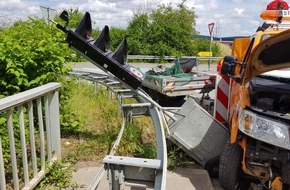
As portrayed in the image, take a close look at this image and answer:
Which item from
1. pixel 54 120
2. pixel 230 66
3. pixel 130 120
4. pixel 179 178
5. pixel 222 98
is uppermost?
pixel 230 66

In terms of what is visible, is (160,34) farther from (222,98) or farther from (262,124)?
(262,124)

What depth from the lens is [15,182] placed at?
2.88 metres

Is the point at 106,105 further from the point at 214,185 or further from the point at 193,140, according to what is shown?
the point at 214,185

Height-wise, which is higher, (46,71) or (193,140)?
(46,71)

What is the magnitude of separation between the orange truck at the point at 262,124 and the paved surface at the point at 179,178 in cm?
28

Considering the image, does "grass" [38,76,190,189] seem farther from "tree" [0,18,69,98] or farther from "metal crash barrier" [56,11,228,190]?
"tree" [0,18,69,98]

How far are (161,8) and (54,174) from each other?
28.1 m

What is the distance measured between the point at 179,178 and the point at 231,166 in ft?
2.39

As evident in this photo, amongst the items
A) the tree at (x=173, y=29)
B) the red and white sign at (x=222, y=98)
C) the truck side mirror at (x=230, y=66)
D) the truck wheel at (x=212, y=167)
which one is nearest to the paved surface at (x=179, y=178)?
the truck wheel at (x=212, y=167)

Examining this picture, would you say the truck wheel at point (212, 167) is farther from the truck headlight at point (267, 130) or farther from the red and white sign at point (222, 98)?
the red and white sign at point (222, 98)

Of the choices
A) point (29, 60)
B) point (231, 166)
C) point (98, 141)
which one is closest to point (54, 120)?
point (29, 60)

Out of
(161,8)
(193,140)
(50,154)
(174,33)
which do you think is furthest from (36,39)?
(161,8)

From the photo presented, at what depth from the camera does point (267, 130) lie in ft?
10.6

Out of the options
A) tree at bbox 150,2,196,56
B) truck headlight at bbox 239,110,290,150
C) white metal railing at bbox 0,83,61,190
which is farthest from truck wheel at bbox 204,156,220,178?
tree at bbox 150,2,196,56
